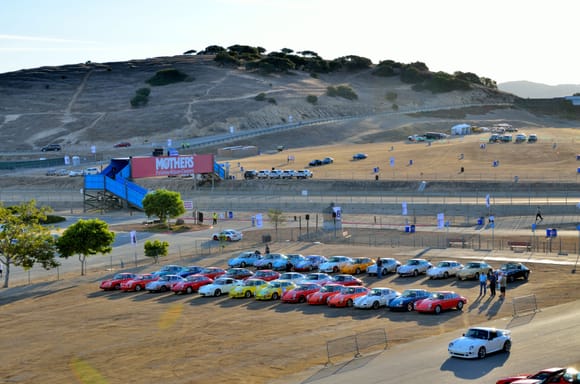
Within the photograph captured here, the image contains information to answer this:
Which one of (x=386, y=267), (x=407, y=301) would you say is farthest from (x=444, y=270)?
(x=407, y=301)

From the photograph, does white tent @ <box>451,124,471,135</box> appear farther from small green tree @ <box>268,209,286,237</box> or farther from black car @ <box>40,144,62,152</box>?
small green tree @ <box>268,209,286,237</box>

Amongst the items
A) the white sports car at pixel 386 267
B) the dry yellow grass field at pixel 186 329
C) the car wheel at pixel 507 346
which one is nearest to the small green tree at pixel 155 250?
the dry yellow grass field at pixel 186 329

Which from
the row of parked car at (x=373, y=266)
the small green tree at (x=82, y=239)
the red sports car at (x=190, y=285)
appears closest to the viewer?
the row of parked car at (x=373, y=266)

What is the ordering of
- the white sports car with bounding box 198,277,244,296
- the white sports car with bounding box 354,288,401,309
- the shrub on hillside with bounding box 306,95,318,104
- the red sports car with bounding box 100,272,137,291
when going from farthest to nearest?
the shrub on hillside with bounding box 306,95,318,104
the red sports car with bounding box 100,272,137,291
the white sports car with bounding box 198,277,244,296
the white sports car with bounding box 354,288,401,309

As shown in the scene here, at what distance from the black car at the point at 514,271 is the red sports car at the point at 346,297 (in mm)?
8584

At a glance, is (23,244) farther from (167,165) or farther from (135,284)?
(167,165)

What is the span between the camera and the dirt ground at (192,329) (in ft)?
95.6

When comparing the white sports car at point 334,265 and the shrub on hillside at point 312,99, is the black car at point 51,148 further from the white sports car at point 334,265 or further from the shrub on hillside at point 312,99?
the white sports car at point 334,265

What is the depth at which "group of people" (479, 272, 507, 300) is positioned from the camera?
39.2m

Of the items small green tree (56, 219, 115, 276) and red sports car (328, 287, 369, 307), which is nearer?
red sports car (328, 287, 369, 307)

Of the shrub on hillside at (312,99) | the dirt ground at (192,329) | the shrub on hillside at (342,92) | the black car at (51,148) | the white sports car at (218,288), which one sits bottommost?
the dirt ground at (192,329)

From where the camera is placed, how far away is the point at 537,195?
82625 mm

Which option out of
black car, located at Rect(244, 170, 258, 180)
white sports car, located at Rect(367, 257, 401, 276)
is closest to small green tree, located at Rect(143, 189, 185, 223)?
black car, located at Rect(244, 170, 258, 180)

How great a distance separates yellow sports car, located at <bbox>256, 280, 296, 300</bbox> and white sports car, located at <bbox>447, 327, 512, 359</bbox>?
45.3 feet
